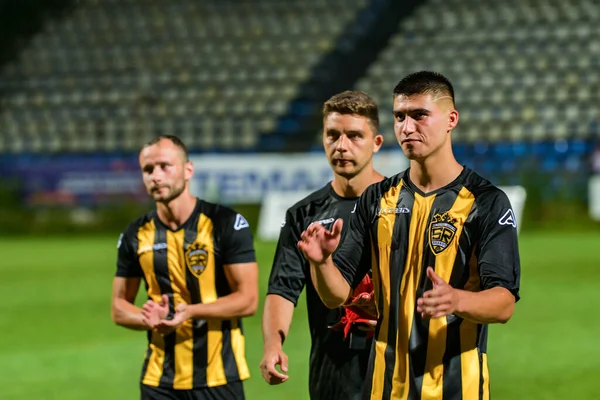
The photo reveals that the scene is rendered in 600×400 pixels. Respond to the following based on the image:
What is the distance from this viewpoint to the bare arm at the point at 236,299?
5.26 meters

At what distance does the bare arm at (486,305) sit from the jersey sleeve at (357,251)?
538 millimetres

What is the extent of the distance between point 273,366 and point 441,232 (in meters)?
0.92

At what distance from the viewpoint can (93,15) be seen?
1165 inches

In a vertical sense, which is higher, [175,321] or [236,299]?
[236,299]

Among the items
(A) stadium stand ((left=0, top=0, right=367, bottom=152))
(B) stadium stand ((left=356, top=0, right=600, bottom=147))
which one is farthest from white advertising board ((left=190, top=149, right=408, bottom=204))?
(B) stadium stand ((left=356, top=0, right=600, bottom=147))

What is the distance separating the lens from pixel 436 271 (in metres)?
3.72

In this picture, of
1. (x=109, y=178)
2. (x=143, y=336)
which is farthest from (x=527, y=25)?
(x=143, y=336)

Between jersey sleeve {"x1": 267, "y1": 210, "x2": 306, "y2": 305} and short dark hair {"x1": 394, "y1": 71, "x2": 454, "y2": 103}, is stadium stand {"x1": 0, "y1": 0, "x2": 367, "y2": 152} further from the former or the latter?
short dark hair {"x1": 394, "y1": 71, "x2": 454, "y2": 103}

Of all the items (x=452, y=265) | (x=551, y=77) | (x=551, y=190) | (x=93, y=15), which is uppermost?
(x=93, y=15)

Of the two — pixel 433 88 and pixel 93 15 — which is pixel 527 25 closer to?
pixel 93 15

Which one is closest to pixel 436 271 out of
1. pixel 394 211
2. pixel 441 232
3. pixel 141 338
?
pixel 441 232

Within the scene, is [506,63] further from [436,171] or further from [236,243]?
[436,171]

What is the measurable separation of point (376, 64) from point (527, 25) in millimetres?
3711

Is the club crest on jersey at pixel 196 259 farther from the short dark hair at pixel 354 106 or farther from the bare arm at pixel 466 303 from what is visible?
the bare arm at pixel 466 303
